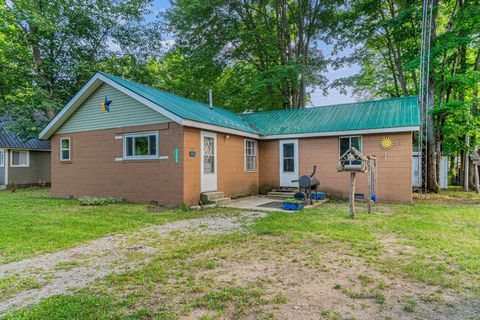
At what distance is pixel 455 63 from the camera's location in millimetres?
13188

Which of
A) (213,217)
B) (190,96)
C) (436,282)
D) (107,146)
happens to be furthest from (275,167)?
(190,96)

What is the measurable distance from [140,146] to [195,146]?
85.3 inches

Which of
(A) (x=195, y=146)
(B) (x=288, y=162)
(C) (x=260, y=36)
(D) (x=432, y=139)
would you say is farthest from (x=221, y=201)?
(C) (x=260, y=36)

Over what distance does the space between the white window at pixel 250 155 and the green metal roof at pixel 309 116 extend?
0.59 meters

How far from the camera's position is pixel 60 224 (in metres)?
6.27

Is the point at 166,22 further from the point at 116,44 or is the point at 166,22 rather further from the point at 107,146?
the point at 107,146

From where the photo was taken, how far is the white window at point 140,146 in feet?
30.7

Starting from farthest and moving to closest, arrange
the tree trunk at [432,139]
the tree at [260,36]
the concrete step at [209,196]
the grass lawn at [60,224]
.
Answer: the tree at [260,36] → the tree trunk at [432,139] → the concrete step at [209,196] → the grass lawn at [60,224]

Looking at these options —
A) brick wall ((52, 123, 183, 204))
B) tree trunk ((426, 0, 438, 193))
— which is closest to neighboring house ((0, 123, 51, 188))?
brick wall ((52, 123, 183, 204))

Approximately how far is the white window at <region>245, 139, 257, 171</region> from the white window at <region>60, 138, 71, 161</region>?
7492mm

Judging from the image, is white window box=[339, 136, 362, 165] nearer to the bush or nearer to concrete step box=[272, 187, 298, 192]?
concrete step box=[272, 187, 298, 192]

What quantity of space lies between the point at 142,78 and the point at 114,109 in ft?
30.7

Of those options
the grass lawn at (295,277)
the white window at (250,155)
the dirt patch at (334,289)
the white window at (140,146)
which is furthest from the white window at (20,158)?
the dirt patch at (334,289)

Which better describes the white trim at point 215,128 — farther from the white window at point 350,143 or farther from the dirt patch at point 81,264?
the dirt patch at point 81,264
